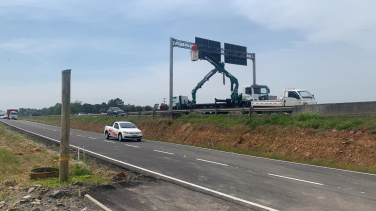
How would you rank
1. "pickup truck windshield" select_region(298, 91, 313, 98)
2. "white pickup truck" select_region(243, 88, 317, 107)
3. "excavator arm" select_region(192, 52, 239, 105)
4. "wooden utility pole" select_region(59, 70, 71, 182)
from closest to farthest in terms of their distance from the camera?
"wooden utility pole" select_region(59, 70, 71, 182) → "white pickup truck" select_region(243, 88, 317, 107) → "pickup truck windshield" select_region(298, 91, 313, 98) → "excavator arm" select_region(192, 52, 239, 105)

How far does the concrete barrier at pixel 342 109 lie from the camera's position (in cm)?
1781

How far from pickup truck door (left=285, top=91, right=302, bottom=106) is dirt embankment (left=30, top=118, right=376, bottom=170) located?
460 cm

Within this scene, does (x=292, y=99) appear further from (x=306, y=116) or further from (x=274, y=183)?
(x=274, y=183)

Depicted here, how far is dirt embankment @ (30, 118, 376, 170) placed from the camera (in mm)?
15320

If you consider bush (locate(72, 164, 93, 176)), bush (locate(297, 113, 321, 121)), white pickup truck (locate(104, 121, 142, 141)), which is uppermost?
bush (locate(297, 113, 321, 121))

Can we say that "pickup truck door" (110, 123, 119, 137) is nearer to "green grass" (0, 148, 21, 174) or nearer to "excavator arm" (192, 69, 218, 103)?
"green grass" (0, 148, 21, 174)

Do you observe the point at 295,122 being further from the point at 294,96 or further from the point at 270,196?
the point at 270,196

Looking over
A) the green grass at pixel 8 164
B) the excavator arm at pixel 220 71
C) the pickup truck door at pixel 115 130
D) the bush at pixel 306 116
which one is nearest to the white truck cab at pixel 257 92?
the excavator arm at pixel 220 71

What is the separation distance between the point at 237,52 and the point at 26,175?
3041 cm

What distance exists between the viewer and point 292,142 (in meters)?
18.8

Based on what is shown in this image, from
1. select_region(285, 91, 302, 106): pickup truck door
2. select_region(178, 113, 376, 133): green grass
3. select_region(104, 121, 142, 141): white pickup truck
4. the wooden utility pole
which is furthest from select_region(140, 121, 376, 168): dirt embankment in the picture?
the wooden utility pole

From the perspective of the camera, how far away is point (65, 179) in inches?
361

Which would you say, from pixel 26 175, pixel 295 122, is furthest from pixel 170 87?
pixel 26 175

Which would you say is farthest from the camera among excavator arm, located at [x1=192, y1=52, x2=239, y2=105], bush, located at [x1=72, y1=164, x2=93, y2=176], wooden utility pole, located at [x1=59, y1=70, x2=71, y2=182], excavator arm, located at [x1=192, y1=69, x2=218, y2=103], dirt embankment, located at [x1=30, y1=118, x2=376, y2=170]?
excavator arm, located at [x1=192, y1=69, x2=218, y2=103]
